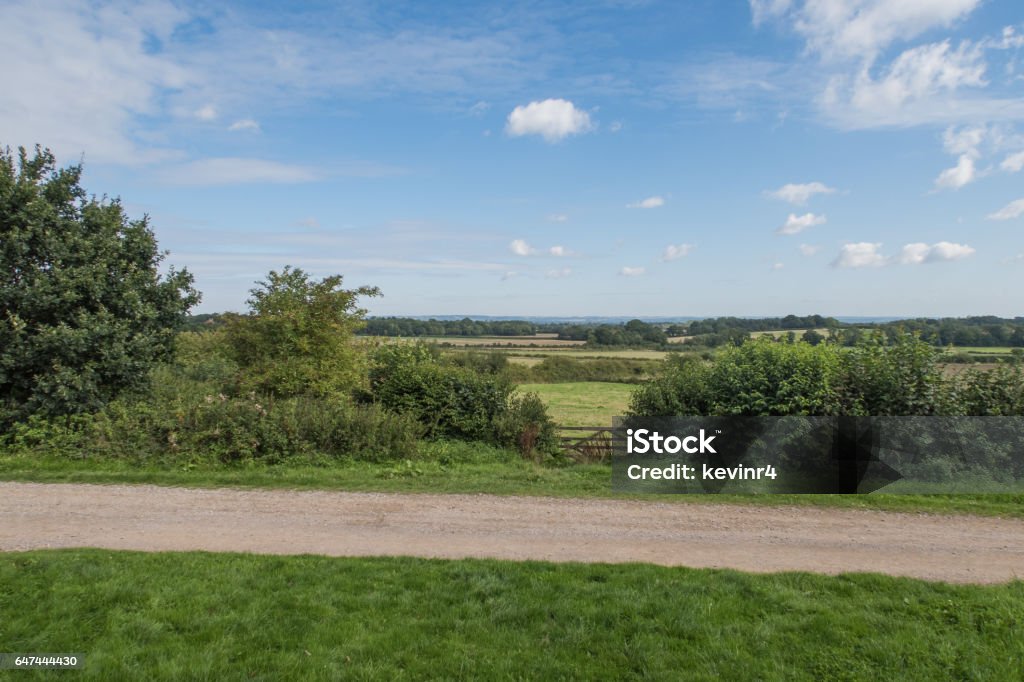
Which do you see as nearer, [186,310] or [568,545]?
[568,545]

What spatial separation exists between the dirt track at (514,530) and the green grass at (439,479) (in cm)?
47

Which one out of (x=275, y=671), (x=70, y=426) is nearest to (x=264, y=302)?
(x=70, y=426)

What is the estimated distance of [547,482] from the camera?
1095cm

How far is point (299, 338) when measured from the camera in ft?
50.8

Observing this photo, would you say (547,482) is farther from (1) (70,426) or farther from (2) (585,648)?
(1) (70,426)

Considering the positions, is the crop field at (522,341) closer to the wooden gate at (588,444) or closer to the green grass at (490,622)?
the wooden gate at (588,444)

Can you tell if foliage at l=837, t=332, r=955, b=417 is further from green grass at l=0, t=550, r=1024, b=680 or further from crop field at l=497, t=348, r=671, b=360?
crop field at l=497, t=348, r=671, b=360

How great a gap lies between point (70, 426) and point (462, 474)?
897cm

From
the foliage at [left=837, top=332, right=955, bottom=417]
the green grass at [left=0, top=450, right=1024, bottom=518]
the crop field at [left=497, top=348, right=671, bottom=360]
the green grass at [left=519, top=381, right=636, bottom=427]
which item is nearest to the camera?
the green grass at [left=0, top=450, right=1024, bottom=518]

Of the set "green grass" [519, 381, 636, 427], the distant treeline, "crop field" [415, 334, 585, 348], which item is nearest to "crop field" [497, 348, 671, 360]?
the distant treeline

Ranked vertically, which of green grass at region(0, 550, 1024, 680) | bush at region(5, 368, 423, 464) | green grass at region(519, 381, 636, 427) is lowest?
green grass at region(519, 381, 636, 427)

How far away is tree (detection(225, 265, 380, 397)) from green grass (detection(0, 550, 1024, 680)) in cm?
881

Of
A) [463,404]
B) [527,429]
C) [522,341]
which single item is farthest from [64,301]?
[522,341]

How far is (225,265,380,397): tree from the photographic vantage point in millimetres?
15062
